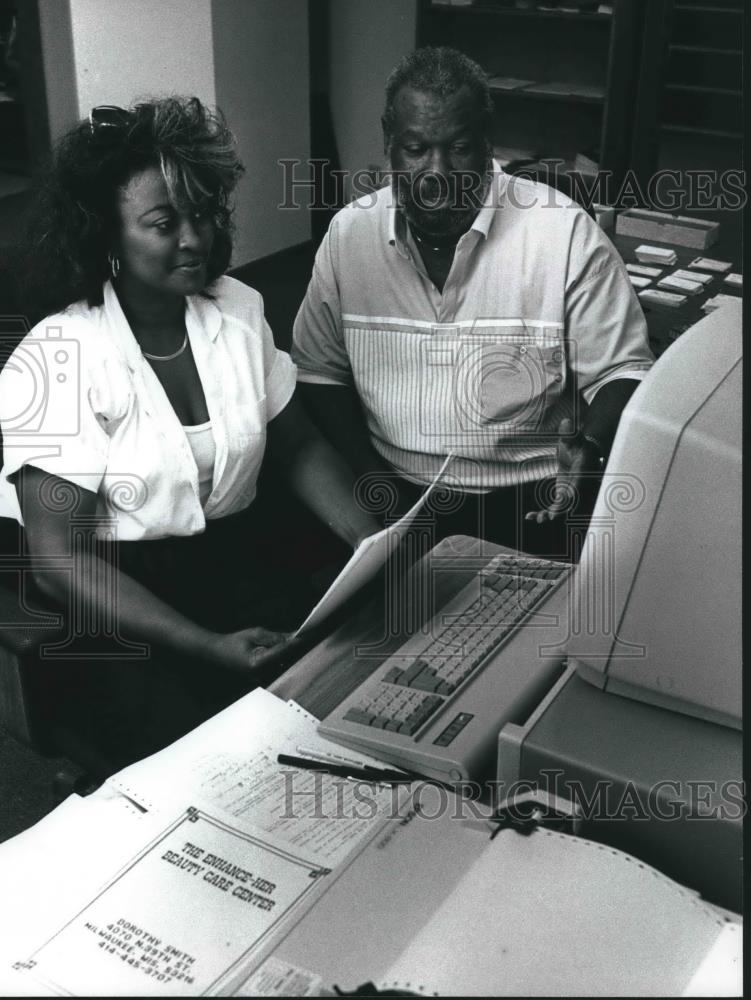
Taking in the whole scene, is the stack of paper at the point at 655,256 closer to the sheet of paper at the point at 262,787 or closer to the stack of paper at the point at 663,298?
the stack of paper at the point at 663,298

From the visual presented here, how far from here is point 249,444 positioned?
6.07 ft

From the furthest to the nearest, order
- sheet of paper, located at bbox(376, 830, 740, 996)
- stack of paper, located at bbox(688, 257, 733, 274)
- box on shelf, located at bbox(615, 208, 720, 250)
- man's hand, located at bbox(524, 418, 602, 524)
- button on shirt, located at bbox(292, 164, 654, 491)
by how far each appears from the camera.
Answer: box on shelf, located at bbox(615, 208, 720, 250), stack of paper, located at bbox(688, 257, 733, 274), button on shirt, located at bbox(292, 164, 654, 491), man's hand, located at bbox(524, 418, 602, 524), sheet of paper, located at bbox(376, 830, 740, 996)

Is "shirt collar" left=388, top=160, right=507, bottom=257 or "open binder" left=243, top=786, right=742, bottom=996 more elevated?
"shirt collar" left=388, top=160, right=507, bottom=257

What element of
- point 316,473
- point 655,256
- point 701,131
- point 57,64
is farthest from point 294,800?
point 701,131

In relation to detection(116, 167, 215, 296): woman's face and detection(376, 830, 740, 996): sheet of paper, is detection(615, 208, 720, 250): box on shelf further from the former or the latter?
detection(376, 830, 740, 996): sheet of paper

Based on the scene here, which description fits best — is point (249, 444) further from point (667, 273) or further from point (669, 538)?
point (667, 273)

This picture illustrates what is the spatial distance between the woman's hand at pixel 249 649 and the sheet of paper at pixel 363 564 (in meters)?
0.21

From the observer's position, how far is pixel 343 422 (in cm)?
216

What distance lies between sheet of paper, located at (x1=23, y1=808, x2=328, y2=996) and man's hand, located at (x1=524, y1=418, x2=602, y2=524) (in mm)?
993

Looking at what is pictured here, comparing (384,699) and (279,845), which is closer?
(279,845)

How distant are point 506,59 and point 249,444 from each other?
4.39 meters

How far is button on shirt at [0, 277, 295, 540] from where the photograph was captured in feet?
5.46

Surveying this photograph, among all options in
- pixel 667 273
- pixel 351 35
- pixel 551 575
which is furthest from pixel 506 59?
pixel 551 575

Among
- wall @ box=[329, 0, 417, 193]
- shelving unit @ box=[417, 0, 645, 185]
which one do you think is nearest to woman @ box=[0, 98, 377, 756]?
shelving unit @ box=[417, 0, 645, 185]
